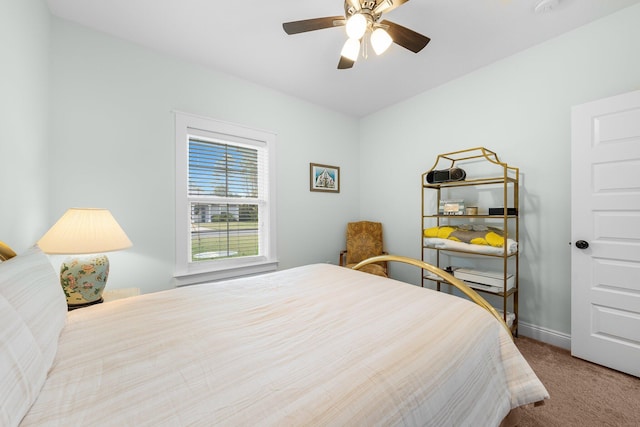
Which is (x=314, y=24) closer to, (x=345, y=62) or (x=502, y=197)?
(x=345, y=62)

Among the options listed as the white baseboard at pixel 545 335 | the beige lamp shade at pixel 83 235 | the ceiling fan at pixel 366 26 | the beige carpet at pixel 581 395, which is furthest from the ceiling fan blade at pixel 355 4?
the white baseboard at pixel 545 335

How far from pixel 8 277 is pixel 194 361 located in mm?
629

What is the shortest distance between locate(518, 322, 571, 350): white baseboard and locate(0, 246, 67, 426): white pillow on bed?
329 centimetres

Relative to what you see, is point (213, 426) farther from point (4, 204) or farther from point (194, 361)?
point (4, 204)

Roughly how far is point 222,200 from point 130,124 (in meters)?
1.02

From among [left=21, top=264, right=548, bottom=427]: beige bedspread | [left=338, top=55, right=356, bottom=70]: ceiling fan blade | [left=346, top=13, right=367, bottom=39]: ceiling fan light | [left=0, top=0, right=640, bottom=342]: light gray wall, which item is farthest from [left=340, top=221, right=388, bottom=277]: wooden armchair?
[left=346, top=13, right=367, bottom=39]: ceiling fan light

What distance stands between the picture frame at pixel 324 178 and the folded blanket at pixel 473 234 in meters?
1.44

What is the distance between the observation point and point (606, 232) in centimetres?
189

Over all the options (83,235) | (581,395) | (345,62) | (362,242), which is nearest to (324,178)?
(362,242)

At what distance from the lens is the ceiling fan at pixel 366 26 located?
1.47 m

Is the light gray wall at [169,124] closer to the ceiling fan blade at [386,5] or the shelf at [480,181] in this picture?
the shelf at [480,181]

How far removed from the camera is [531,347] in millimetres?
2230

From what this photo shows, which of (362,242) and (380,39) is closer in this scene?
(380,39)

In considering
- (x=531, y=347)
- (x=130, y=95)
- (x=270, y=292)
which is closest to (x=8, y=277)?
(x=270, y=292)
